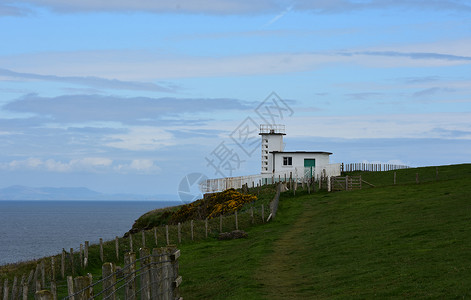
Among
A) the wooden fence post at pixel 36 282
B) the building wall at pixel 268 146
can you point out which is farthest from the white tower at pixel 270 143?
the wooden fence post at pixel 36 282

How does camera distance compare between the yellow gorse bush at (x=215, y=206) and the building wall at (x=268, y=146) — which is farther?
the building wall at (x=268, y=146)

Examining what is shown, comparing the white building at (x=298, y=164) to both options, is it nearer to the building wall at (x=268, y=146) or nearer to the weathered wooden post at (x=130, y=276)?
the building wall at (x=268, y=146)

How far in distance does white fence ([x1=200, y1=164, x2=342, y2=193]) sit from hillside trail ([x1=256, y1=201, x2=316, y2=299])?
119 feet

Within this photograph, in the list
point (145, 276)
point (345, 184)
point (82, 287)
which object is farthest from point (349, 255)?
point (345, 184)

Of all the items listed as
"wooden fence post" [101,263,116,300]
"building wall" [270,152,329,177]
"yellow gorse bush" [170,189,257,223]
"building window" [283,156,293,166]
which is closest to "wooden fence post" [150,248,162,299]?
"wooden fence post" [101,263,116,300]

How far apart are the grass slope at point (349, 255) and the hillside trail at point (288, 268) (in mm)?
37

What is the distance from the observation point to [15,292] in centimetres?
2538

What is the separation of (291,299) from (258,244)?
15.8 m

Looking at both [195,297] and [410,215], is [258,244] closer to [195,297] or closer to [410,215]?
[410,215]

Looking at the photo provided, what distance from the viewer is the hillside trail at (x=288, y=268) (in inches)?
845

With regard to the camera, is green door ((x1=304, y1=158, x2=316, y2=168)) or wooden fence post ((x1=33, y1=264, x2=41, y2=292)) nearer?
wooden fence post ((x1=33, y1=264, x2=41, y2=292))

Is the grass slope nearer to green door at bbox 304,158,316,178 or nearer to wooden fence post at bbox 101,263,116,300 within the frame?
wooden fence post at bbox 101,263,116,300

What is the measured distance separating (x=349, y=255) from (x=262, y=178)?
54.9 meters

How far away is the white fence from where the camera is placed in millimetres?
79188
